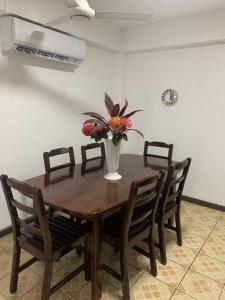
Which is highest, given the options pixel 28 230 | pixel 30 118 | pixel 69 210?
pixel 30 118

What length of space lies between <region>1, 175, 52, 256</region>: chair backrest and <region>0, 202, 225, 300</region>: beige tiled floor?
479mm

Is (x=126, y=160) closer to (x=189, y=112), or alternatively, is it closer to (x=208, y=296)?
(x=189, y=112)

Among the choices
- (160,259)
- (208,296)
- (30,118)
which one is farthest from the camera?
(30,118)

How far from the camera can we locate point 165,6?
2865 millimetres

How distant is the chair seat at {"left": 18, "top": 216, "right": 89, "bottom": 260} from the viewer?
1.60 m

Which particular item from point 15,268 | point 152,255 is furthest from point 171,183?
point 15,268

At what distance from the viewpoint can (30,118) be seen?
2717 mm

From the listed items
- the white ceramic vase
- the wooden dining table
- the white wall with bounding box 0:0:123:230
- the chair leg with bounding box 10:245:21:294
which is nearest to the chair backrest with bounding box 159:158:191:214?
the wooden dining table

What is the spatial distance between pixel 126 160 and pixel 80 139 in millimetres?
951

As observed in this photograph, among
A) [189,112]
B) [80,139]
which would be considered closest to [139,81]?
[189,112]

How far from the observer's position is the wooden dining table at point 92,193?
5.21 ft

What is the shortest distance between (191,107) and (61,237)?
257cm

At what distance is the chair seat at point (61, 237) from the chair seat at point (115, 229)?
0.16 m

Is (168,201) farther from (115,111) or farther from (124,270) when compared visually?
(115,111)
